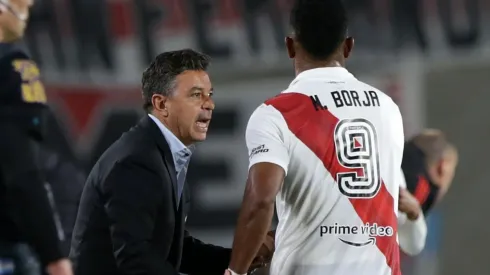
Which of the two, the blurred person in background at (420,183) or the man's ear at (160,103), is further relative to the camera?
the blurred person in background at (420,183)

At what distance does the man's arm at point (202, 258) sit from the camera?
10.9 feet

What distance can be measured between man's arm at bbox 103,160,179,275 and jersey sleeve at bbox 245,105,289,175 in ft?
0.92

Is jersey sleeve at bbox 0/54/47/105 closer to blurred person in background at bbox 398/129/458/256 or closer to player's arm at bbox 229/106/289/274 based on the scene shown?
player's arm at bbox 229/106/289/274

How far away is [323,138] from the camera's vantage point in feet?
10.2

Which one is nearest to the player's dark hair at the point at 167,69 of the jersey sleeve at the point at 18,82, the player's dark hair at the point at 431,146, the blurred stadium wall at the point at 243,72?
the jersey sleeve at the point at 18,82

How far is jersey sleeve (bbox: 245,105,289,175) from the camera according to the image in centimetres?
300

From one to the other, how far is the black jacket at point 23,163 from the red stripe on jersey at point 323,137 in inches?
28.1

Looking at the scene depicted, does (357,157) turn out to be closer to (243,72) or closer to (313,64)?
(313,64)

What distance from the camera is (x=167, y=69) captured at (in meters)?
3.15

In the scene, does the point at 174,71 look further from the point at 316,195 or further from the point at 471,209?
the point at 471,209

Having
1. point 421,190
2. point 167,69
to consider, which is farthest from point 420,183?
point 167,69

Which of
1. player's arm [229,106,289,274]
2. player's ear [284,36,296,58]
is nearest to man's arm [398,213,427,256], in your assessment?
player's ear [284,36,296,58]

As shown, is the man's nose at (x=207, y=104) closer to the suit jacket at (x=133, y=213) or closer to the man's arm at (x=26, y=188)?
the suit jacket at (x=133, y=213)

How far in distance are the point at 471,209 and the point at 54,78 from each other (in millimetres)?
2928
